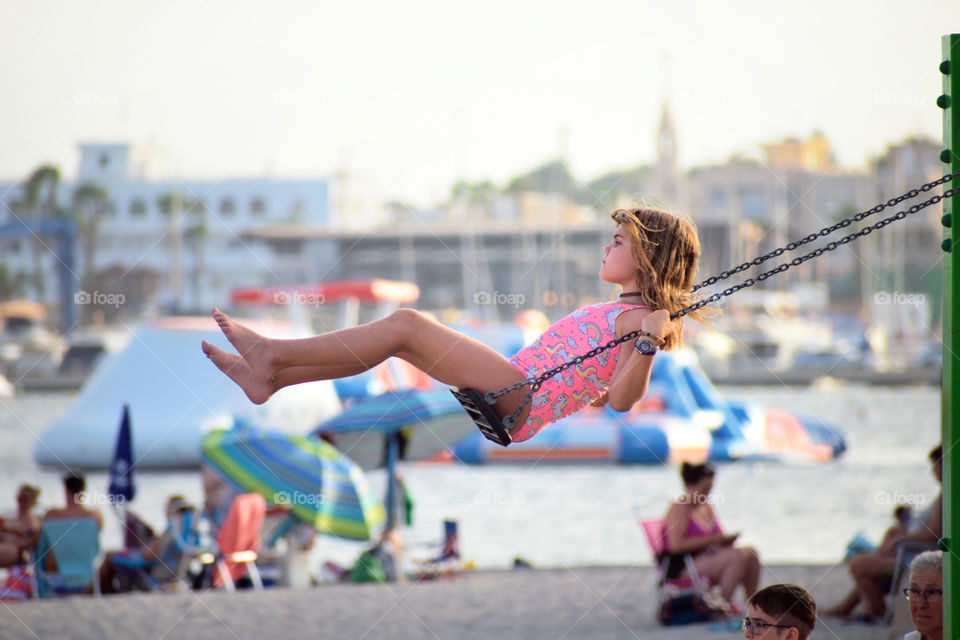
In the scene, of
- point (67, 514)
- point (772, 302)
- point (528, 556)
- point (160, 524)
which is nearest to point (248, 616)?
point (67, 514)

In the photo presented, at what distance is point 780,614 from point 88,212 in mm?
72465

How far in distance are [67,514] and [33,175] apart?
6639 cm

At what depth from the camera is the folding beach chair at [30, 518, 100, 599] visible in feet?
26.1

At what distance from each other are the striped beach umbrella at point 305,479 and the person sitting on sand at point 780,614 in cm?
646

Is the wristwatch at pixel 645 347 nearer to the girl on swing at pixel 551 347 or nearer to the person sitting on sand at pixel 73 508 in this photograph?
the girl on swing at pixel 551 347

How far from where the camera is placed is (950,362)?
145 inches

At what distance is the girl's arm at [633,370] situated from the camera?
3760mm


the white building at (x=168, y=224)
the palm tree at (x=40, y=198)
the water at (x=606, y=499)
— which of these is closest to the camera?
the water at (x=606, y=499)

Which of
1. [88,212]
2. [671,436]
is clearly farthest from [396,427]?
[88,212]

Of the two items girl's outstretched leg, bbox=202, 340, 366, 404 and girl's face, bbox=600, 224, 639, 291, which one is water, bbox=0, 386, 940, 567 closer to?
girl's face, bbox=600, 224, 639, 291

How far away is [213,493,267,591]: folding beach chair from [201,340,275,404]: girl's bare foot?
5.11 meters
